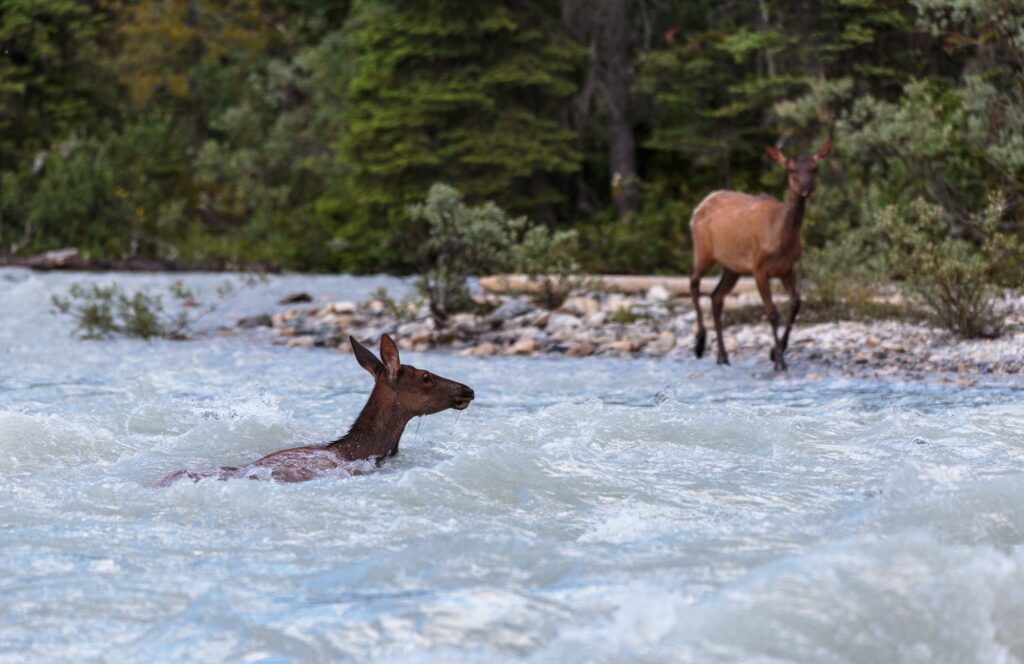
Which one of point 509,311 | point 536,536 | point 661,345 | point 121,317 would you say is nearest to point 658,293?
point 509,311

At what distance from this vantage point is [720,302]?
14.2 metres

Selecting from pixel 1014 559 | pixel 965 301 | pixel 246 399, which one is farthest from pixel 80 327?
pixel 1014 559

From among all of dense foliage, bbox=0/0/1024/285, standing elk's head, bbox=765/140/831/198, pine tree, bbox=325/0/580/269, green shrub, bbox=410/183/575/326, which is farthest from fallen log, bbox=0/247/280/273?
standing elk's head, bbox=765/140/831/198

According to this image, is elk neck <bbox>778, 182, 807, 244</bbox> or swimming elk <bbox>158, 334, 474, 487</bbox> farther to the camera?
elk neck <bbox>778, 182, 807, 244</bbox>

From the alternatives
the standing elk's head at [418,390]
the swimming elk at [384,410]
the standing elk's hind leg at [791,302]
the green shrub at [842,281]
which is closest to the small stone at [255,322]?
the green shrub at [842,281]

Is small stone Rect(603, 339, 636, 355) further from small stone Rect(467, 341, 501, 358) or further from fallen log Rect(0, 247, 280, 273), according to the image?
fallen log Rect(0, 247, 280, 273)

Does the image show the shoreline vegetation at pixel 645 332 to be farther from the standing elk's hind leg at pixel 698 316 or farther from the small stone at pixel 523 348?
the standing elk's hind leg at pixel 698 316

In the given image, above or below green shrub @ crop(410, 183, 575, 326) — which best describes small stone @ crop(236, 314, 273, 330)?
below

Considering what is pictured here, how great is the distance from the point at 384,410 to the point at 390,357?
1.11 feet

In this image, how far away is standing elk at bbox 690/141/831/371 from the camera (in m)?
12.9

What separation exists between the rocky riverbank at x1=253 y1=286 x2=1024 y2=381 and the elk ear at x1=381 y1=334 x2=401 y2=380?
6.25 meters

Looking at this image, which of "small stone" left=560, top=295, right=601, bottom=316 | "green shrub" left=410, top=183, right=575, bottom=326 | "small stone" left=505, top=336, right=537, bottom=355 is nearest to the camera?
"small stone" left=505, top=336, right=537, bottom=355

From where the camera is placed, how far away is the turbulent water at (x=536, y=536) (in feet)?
16.7

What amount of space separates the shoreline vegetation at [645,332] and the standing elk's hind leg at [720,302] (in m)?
0.22
